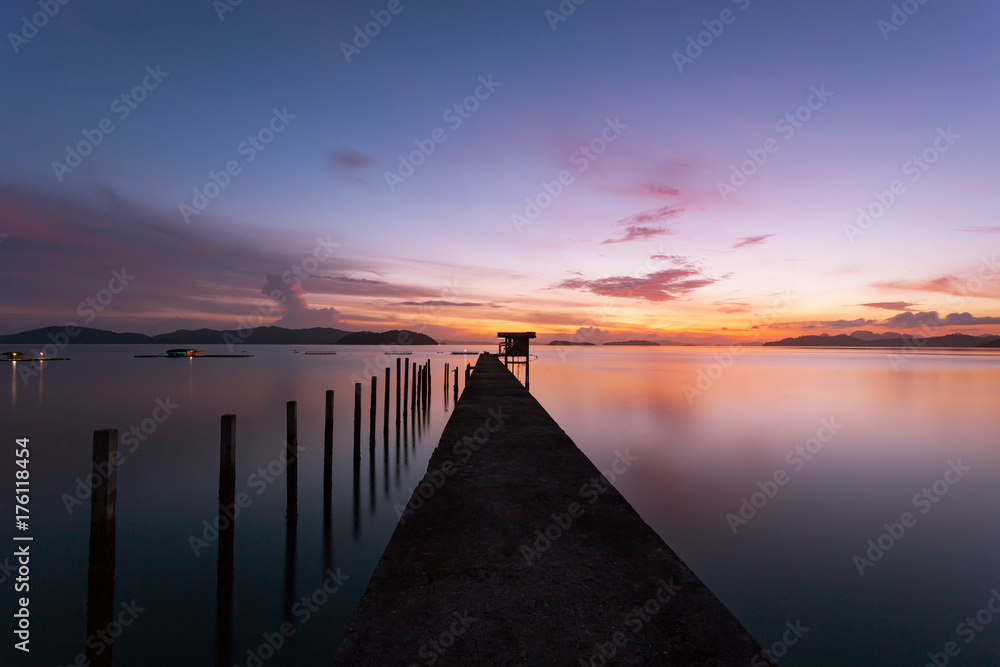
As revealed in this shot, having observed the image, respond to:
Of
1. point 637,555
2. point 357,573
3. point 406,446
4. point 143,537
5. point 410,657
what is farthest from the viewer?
point 406,446

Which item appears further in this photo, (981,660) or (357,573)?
(357,573)

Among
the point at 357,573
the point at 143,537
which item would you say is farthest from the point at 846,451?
the point at 143,537

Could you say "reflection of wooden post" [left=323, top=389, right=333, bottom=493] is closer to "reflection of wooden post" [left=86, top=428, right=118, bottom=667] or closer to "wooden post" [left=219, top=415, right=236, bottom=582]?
"wooden post" [left=219, top=415, right=236, bottom=582]

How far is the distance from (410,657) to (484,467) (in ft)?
13.2

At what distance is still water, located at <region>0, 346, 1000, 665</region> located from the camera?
234 inches

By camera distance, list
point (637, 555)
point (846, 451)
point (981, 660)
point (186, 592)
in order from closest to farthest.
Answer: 1. point (637, 555)
2. point (981, 660)
3. point (186, 592)
4. point (846, 451)

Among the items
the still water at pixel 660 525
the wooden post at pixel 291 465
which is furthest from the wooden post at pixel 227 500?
the wooden post at pixel 291 465

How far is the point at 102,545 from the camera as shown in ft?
14.2

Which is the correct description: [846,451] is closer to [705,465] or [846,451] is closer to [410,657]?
[705,465]

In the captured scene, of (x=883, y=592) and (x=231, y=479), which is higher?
(x=231, y=479)

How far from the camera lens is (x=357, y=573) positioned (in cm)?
742

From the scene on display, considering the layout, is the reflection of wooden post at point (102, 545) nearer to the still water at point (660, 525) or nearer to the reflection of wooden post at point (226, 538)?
the still water at point (660, 525)

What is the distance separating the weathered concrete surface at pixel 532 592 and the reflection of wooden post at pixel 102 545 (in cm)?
271

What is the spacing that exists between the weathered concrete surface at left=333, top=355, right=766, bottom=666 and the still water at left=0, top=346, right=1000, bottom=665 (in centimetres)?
281
